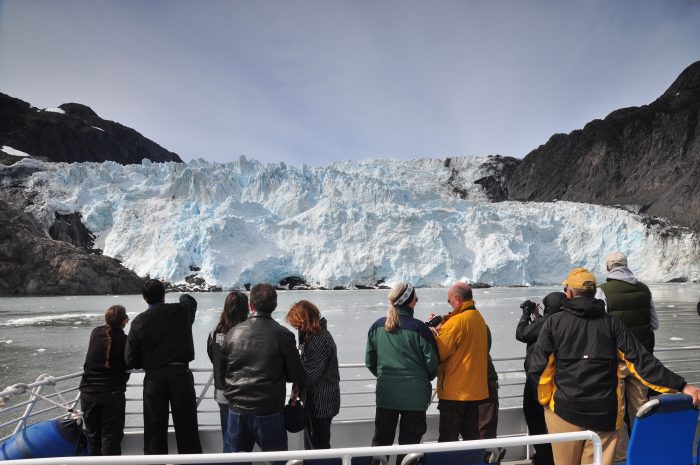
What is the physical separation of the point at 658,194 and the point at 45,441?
245 ft

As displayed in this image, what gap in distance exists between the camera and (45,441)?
2857mm

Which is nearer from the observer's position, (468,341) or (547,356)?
(547,356)

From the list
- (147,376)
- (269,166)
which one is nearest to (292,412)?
(147,376)

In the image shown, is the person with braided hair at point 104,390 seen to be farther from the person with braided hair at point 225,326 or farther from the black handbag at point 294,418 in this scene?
the black handbag at point 294,418

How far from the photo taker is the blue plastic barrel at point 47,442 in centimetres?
278

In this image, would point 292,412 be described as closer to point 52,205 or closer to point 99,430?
point 99,430

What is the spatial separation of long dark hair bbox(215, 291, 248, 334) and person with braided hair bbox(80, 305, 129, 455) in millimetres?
637

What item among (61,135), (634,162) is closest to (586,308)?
(634,162)

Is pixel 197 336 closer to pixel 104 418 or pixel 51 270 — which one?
pixel 104 418

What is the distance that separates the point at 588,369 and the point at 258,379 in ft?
5.04

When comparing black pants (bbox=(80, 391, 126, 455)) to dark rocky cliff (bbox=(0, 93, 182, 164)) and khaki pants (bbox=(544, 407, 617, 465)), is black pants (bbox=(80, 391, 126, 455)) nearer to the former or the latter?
khaki pants (bbox=(544, 407, 617, 465))

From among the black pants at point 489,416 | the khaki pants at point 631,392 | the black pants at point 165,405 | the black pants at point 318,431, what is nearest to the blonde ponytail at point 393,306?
the black pants at point 318,431

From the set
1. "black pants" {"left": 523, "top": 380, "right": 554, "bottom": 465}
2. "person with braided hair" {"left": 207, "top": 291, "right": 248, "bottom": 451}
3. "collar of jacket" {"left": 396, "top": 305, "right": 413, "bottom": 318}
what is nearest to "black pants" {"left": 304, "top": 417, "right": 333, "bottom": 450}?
"person with braided hair" {"left": 207, "top": 291, "right": 248, "bottom": 451}

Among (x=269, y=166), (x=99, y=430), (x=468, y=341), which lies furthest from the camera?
(x=269, y=166)
